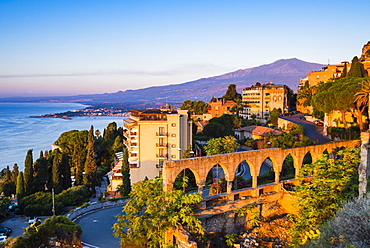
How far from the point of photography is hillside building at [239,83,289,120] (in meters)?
62.2

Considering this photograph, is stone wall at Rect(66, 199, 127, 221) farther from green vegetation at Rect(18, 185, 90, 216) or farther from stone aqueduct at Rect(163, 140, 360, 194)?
stone aqueduct at Rect(163, 140, 360, 194)

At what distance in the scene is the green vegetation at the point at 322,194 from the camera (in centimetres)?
1717

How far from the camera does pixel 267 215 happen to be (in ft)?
67.3

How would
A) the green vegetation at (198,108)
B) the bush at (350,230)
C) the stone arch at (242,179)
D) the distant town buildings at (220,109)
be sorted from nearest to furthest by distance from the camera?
the bush at (350,230) → the stone arch at (242,179) → the distant town buildings at (220,109) → the green vegetation at (198,108)

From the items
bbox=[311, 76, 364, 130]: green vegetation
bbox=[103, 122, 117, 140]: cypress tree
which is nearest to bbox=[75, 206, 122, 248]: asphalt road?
bbox=[311, 76, 364, 130]: green vegetation

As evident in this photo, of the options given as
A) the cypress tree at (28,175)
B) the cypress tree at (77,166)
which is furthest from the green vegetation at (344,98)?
the cypress tree at (28,175)

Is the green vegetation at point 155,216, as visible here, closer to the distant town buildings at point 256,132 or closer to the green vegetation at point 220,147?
the green vegetation at point 220,147

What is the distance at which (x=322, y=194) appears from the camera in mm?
18094

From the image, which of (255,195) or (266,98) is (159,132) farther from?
(266,98)

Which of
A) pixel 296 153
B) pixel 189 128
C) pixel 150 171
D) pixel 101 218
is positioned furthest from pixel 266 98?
pixel 101 218

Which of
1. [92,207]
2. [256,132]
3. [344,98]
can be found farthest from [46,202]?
[344,98]

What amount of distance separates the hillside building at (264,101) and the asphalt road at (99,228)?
148ft

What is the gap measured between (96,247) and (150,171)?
1778 centimetres

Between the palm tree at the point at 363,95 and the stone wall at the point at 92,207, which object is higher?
the palm tree at the point at 363,95
